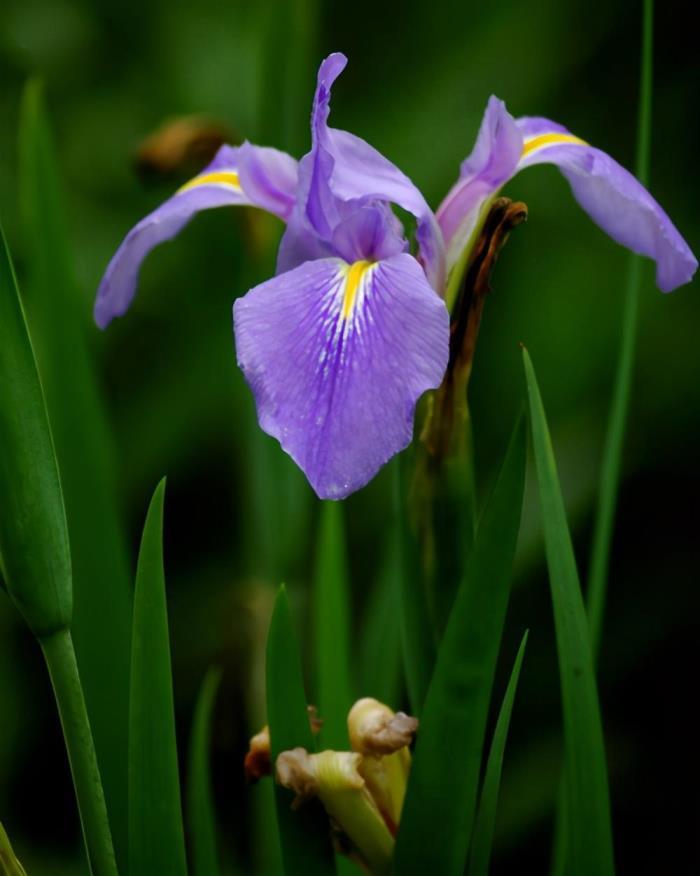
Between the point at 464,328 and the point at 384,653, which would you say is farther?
the point at 384,653

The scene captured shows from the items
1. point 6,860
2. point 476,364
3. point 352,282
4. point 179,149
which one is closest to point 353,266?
point 352,282

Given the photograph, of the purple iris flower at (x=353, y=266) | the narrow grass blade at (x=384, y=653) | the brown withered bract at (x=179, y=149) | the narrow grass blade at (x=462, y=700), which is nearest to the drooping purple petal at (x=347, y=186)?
the purple iris flower at (x=353, y=266)

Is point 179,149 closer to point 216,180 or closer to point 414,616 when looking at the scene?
point 216,180

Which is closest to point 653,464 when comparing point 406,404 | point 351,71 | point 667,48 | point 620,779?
point 620,779

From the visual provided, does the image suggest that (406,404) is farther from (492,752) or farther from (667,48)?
(667,48)

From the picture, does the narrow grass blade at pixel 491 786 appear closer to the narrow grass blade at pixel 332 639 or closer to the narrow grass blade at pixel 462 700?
the narrow grass blade at pixel 462 700

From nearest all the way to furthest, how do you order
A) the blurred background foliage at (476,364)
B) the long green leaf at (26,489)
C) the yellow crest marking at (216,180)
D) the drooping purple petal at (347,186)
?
the long green leaf at (26,489) → the drooping purple petal at (347,186) → the yellow crest marking at (216,180) → the blurred background foliage at (476,364)

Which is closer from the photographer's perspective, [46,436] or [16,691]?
[46,436]
